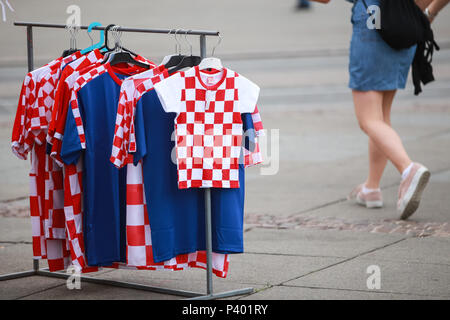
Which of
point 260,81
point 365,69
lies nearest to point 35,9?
point 260,81

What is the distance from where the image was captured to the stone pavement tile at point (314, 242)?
17.4ft

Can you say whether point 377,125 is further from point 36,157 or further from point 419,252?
point 36,157

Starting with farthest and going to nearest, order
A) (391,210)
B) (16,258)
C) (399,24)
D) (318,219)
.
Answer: (391,210) → (318,219) → (399,24) → (16,258)

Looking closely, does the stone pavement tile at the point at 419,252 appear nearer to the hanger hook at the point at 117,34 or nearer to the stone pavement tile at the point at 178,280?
the stone pavement tile at the point at 178,280

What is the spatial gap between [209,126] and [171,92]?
272 mm

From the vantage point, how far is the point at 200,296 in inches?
167

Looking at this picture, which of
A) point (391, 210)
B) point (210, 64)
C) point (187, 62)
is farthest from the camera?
point (391, 210)

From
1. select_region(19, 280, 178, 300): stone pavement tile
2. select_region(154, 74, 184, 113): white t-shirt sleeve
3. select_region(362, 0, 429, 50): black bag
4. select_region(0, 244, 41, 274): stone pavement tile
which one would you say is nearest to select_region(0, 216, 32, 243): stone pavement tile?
select_region(0, 244, 41, 274): stone pavement tile

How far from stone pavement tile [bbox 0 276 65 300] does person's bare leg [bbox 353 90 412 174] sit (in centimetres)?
280

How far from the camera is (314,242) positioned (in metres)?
5.56

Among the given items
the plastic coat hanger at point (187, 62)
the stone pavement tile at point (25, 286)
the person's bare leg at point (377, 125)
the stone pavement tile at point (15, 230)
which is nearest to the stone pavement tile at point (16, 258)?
the stone pavement tile at point (15, 230)

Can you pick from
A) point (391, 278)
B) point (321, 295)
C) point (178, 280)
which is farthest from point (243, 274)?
point (391, 278)

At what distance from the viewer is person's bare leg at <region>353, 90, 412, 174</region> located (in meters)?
6.18

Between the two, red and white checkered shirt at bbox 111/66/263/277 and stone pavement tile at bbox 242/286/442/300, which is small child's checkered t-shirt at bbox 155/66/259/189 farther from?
stone pavement tile at bbox 242/286/442/300
